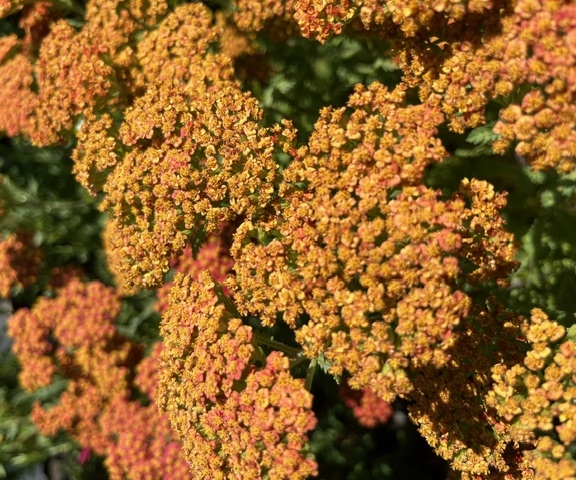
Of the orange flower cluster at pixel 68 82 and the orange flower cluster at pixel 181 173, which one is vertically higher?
the orange flower cluster at pixel 68 82

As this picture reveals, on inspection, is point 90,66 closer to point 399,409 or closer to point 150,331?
point 150,331

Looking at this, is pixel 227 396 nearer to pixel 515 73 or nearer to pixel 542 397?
pixel 542 397

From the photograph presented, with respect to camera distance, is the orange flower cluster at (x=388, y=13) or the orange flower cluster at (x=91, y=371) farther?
the orange flower cluster at (x=91, y=371)

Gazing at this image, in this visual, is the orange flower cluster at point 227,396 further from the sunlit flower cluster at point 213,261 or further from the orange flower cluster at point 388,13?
the orange flower cluster at point 388,13

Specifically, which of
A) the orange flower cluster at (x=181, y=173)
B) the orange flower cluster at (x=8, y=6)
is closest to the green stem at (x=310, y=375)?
the orange flower cluster at (x=181, y=173)

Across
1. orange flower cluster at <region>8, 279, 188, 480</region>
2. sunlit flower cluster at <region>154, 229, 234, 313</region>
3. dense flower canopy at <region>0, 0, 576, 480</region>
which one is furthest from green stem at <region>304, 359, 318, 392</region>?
orange flower cluster at <region>8, 279, 188, 480</region>

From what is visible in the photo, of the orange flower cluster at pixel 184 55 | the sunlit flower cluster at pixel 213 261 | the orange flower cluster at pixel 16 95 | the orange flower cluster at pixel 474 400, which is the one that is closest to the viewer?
the orange flower cluster at pixel 474 400

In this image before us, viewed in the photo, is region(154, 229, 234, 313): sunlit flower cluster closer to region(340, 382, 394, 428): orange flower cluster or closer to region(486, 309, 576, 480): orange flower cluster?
region(340, 382, 394, 428): orange flower cluster

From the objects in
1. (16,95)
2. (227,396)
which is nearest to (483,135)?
(227,396)
